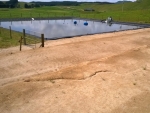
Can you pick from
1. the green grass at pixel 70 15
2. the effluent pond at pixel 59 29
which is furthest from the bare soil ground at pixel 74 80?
the effluent pond at pixel 59 29

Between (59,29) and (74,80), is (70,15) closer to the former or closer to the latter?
(59,29)

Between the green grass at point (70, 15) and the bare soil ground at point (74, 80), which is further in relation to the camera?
the green grass at point (70, 15)

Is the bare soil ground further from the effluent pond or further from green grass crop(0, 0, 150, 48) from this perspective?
the effluent pond

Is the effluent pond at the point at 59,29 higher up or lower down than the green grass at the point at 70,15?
lower down

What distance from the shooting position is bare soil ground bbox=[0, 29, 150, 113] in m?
7.15

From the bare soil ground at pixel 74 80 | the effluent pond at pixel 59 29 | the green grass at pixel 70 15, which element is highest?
the green grass at pixel 70 15

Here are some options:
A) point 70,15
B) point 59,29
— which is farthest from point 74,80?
point 70,15

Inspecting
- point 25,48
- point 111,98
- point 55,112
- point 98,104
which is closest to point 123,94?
point 111,98

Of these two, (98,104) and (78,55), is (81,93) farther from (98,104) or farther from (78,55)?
(78,55)

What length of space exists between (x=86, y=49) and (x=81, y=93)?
7.28 meters

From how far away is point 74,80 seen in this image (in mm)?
9227

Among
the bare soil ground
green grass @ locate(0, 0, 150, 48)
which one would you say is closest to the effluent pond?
green grass @ locate(0, 0, 150, 48)

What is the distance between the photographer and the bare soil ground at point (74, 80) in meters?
7.15

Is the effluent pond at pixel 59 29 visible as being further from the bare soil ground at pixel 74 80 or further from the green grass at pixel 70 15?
the bare soil ground at pixel 74 80
